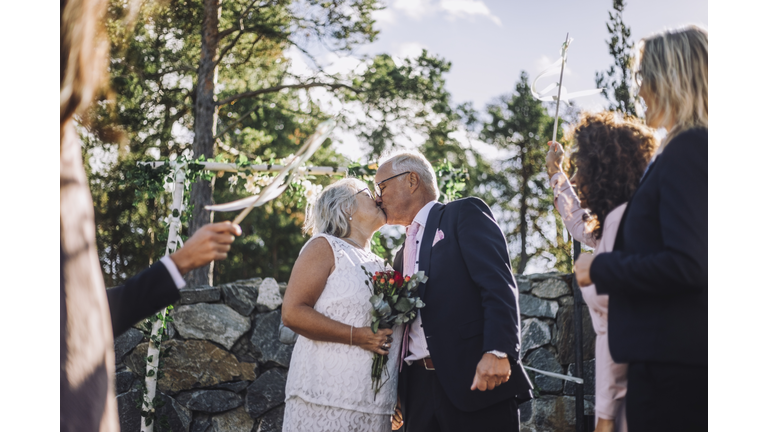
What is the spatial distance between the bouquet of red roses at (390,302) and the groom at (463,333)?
0.07 m

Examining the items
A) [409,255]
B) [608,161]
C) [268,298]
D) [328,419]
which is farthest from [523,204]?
[608,161]

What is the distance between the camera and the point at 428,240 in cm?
236

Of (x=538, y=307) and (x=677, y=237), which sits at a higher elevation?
(x=677, y=237)

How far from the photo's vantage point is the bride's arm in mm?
2203

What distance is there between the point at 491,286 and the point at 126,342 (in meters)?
3.50

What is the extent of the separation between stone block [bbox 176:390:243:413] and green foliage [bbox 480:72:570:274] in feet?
32.1

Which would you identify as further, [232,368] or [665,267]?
[232,368]

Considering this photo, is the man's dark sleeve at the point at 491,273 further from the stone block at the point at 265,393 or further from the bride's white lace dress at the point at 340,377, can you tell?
the stone block at the point at 265,393

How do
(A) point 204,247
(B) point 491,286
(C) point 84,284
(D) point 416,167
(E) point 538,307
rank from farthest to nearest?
(E) point 538,307, (D) point 416,167, (B) point 491,286, (A) point 204,247, (C) point 84,284

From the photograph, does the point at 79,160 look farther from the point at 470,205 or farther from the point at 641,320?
the point at 470,205

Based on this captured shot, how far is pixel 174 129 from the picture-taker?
928 centimetres

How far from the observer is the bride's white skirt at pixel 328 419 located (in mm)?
2189

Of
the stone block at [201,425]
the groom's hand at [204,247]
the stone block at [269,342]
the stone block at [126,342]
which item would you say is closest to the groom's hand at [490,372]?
the groom's hand at [204,247]

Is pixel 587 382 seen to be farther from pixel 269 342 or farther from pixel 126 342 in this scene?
pixel 126 342
